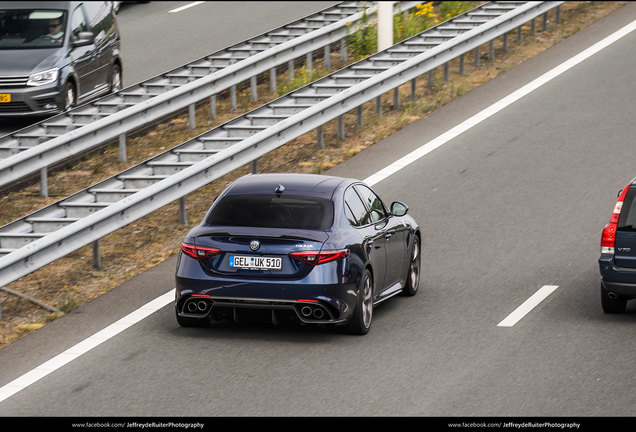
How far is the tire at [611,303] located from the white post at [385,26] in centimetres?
1226

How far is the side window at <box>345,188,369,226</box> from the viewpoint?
12156 millimetres

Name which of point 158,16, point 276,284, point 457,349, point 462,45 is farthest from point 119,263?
point 158,16

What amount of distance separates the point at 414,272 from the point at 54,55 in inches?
374

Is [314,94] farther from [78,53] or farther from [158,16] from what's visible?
[158,16]

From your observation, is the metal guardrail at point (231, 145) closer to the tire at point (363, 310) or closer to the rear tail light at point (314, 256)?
the rear tail light at point (314, 256)

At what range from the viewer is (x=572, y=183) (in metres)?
17.6

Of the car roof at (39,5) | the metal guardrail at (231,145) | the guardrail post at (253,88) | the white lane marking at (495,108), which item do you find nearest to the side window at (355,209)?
the metal guardrail at (231,145)

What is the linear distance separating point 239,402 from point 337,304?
6.32 feet

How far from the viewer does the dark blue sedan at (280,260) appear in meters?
11.4

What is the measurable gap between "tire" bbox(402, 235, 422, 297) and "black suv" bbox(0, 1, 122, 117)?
345 inches

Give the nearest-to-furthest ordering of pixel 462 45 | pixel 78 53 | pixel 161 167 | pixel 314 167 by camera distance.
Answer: pixel 161 167 → pixel 314 167 → pixel 78 53 → pixel 462 45

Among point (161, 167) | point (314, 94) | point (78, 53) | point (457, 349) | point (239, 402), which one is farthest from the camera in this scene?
point (78, 53)

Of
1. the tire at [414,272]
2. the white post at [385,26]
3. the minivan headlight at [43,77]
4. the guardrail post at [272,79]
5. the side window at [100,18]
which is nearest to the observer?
the tire at [414,272]

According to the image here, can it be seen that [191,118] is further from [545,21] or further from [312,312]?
[312,312]
